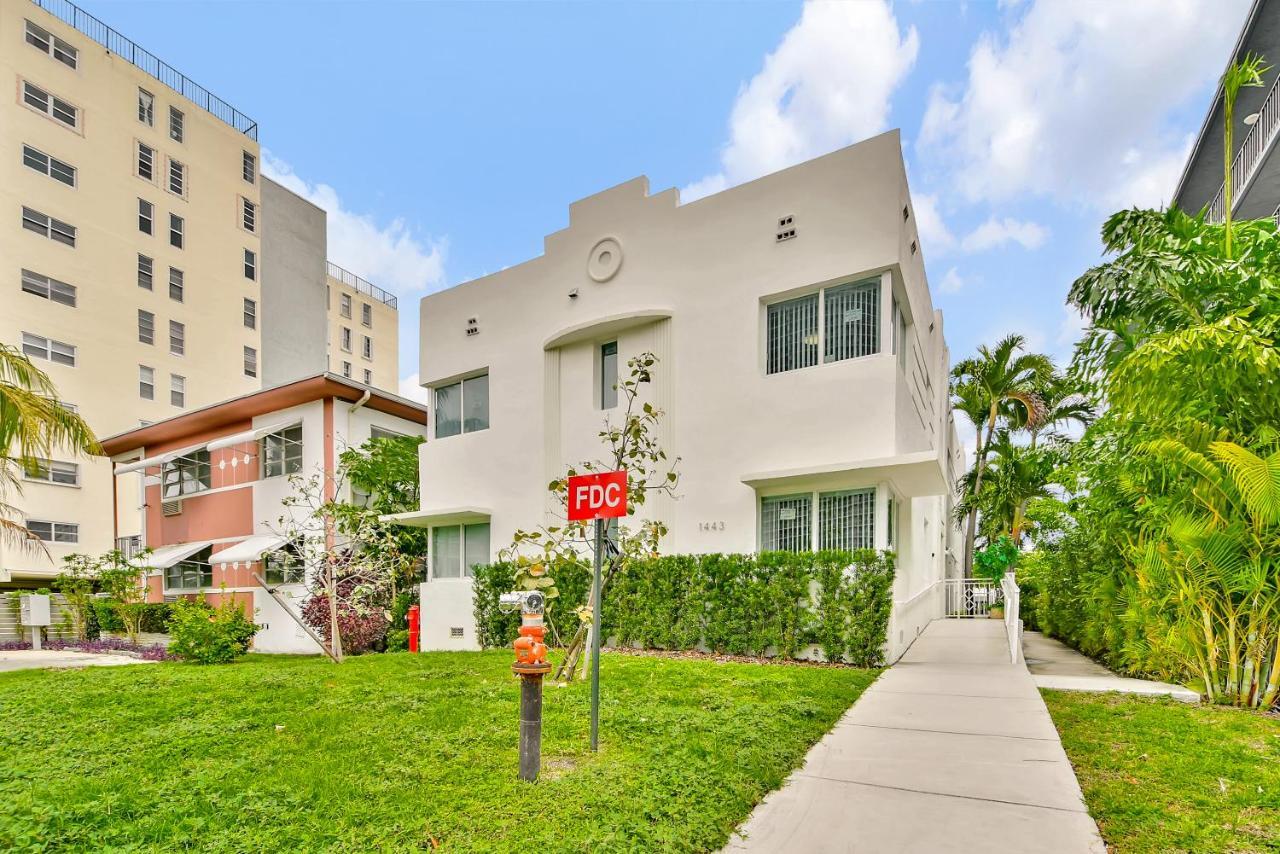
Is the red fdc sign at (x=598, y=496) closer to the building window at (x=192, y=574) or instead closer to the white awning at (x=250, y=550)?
the white awning at (x=250, y=550)

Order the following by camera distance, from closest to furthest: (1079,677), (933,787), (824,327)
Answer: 1. (933,787)
2. (1079,677)
3. (824,327)

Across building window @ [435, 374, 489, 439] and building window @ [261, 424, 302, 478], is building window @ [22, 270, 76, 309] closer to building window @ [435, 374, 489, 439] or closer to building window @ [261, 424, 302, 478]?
building window @ [261, 424, 302, 478]

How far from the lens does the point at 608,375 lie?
46.1ft

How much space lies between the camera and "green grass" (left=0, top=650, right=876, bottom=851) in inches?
150

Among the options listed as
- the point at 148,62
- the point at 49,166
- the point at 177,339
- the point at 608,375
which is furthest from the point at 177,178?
the point at 608,375

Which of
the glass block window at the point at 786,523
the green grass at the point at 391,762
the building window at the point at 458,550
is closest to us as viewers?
the green grass at the point at 391,762

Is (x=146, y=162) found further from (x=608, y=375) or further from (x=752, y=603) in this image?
(x=752, y=603)

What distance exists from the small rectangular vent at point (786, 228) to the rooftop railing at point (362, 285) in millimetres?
37117

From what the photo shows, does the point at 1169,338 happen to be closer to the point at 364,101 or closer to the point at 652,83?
the point at 652,83

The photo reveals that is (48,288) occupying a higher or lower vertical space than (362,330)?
lower

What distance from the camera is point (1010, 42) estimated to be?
12.3 meters

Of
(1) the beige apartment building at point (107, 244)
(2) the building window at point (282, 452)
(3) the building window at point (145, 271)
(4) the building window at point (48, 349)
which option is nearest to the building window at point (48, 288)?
(1) the beige apartment building at point (107, 244)

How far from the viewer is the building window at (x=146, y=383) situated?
26.3 meters

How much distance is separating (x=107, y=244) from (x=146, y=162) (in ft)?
13.2
